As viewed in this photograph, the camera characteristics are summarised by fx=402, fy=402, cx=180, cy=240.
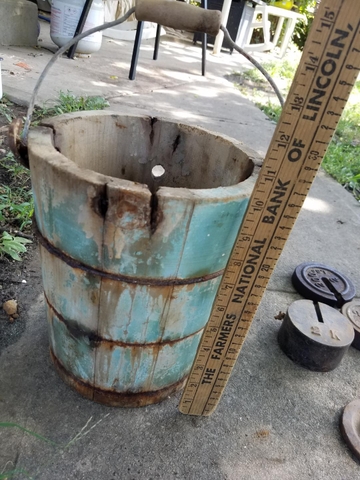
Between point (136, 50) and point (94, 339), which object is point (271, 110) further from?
point (94, 339)

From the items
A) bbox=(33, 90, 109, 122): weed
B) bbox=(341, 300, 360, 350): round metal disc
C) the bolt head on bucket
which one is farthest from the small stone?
bbox=(33, 90, 109, 122): weed

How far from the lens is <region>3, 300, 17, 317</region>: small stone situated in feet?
6.06

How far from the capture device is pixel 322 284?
240 cm

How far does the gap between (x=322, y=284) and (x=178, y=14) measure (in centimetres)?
172

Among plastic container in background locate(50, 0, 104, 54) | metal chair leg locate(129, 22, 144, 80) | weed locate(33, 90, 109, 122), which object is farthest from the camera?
plastic container in background locate(50, 0, 104, 54)

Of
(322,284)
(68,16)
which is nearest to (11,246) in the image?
(322,284)

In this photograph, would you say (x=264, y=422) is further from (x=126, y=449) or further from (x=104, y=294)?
(x=104, y=294)

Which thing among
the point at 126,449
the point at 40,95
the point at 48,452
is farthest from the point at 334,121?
the point at 40,95

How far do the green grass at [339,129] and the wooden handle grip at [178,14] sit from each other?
309 centimetres

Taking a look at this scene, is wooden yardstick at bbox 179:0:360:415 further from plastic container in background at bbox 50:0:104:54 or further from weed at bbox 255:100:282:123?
plastic container in background at bbox 50:0:104:54

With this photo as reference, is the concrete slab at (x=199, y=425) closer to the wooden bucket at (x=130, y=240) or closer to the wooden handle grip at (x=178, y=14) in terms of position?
the wooden bucket at (x=130, y=240)

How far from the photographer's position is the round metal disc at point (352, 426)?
1.56 metres

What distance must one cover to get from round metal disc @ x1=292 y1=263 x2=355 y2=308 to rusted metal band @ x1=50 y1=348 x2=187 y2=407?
1097 millimetres

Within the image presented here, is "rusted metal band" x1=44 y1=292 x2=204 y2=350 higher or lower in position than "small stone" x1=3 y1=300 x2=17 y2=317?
higher
